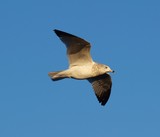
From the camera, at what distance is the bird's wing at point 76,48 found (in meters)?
20.5

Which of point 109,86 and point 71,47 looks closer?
point 71,47

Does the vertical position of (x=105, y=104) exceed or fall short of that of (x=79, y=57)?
it falls short

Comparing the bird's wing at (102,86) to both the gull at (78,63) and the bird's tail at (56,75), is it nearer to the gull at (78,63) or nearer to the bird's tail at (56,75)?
the gull at (78,63)

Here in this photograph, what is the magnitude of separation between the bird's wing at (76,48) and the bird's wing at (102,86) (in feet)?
5.71

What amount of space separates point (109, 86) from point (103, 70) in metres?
1.87

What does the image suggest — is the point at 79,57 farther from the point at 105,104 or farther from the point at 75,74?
the point at 105,104

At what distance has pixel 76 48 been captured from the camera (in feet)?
68.8

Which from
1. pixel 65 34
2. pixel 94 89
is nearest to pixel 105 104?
pixel 94 89

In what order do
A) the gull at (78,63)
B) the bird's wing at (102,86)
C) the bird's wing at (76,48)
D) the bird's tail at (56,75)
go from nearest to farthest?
the bird's wing at (76,48) → the gull at (78,63) → the bird's tail at (56,75) → the bird's wing at (102,86)

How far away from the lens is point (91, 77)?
22.1 metres

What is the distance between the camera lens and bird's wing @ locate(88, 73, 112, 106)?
22.9 metres

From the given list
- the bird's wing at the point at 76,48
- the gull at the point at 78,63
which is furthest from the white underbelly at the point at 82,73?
the bird's wing at the point at 76,48

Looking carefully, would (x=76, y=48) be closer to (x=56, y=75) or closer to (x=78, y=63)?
(x=78, y=63)

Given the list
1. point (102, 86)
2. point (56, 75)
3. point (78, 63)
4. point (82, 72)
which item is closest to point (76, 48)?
point (78, 63)
